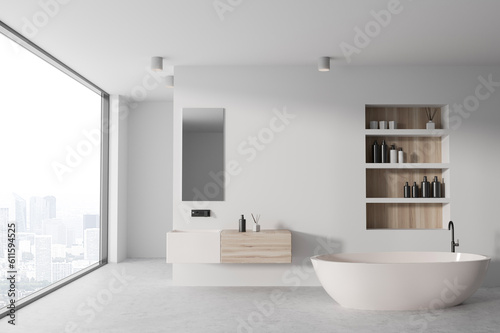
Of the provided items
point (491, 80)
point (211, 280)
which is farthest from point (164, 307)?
point (491, 80)

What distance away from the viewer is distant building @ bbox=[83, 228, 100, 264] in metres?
7.28

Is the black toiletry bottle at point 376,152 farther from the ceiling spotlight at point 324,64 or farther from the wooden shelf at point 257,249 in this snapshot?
the wooden shelf at point 257,249

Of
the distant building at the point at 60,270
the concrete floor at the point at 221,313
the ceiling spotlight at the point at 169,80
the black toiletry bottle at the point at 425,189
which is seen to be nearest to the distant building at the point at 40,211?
the distant building at the point at 60,270

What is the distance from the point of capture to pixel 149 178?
344 inches

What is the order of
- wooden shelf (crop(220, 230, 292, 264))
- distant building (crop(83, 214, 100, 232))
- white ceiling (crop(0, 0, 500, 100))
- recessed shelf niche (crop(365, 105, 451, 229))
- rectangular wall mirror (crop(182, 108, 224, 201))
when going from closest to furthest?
white ceiling (crop(0, 0, 500, 100)), wooden shelf (crop(220, 230, 292, 264)), rectangular wall mirror (crop(182, 108, 224, 201)), recessed shelf niche (crop(365, 105, 451, 229)), distant building (crop(83, 214, 100, 232))

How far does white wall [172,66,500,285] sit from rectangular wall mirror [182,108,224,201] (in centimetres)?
8

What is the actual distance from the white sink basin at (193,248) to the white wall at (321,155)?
42 centimetres

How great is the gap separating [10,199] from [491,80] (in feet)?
17.4

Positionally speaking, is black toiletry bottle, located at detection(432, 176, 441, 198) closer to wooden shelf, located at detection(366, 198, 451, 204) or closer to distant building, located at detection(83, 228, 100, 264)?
wooden shelf, located at detection(366, 198, 451, 204)

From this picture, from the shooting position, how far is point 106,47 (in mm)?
5531

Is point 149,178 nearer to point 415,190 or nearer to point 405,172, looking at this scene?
point 405,172

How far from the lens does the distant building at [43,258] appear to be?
539 cm

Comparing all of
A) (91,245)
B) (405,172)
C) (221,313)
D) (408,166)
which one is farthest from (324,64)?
(91,245)

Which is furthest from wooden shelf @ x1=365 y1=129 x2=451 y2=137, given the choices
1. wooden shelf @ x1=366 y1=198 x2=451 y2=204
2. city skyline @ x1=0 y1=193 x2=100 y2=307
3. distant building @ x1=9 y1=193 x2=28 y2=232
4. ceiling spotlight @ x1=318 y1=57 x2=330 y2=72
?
distant building @ x1=9 y1=193 x2=28 y2=232
